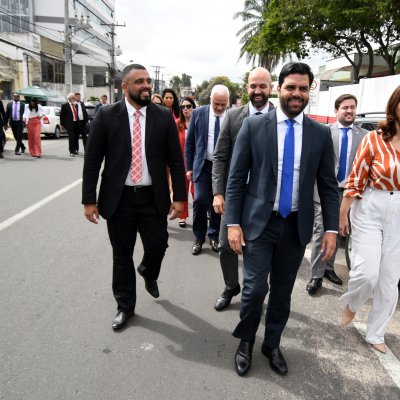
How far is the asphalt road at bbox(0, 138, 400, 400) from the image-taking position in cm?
246

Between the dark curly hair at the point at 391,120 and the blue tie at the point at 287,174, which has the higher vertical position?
the dark curly hair at the point at 391,120

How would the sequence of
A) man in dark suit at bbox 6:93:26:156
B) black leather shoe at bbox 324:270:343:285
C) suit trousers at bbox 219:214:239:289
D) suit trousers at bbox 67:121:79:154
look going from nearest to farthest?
suit trousers at bbox 219:214:239:289 → black leather shoe at bbox 324:270:343:285 → man in dark suit at bbox 6:93:26:156 → suit trousers at bbox 67:121:79:154

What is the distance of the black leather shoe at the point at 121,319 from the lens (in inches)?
121

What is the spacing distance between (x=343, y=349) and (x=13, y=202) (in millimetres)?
5927

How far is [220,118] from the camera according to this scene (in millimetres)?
4664

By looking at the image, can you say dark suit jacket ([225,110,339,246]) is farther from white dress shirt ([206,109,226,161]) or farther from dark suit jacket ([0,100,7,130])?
dark suit jacket ([0,100,7,130])

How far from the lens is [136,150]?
2.99 metres

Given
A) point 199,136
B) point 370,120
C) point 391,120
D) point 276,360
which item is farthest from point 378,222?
point 370,120

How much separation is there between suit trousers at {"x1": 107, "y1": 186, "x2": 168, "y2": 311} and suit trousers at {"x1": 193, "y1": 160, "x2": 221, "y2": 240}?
1.62m

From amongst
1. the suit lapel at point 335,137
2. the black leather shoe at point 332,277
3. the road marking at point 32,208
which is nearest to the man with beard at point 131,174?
the suit lapel at point 335,137

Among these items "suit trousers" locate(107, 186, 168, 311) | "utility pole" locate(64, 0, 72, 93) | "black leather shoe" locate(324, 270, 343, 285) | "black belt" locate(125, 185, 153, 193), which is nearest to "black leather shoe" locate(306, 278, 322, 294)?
"black leather shoe" locate(324, 270, 343, 285)

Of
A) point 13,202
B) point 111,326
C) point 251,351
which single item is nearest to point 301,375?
point 251,351

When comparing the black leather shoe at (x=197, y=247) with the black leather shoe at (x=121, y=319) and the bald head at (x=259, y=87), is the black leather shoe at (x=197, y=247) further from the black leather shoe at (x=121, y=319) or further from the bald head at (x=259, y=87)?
the bald head at (x=259, y=87)

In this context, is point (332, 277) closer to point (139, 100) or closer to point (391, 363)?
point (391, 363)
